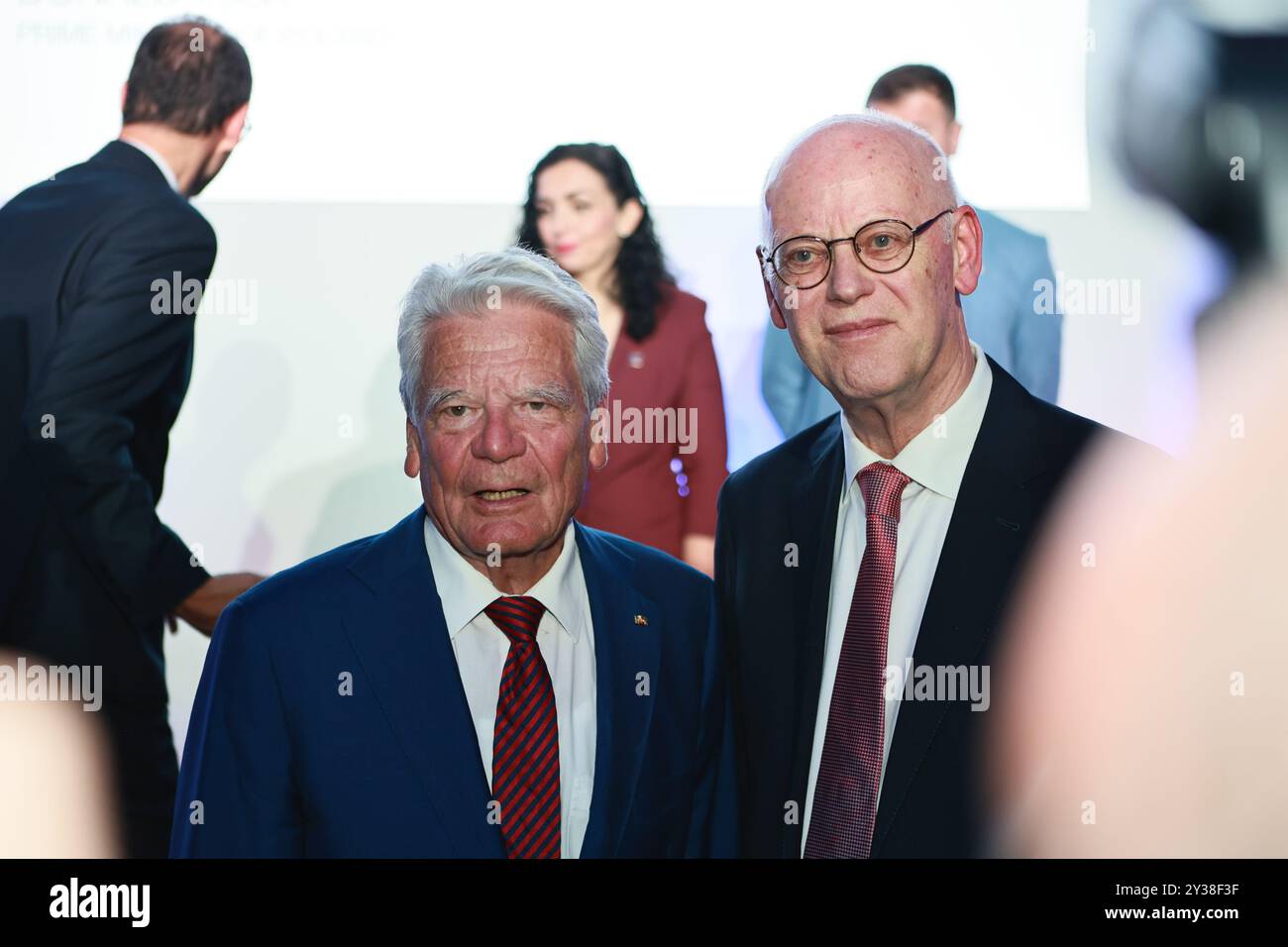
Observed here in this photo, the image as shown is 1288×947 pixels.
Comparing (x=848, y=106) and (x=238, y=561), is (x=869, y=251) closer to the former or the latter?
(x=848, y=106)

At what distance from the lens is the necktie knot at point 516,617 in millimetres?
1926

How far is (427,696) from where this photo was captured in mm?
1853

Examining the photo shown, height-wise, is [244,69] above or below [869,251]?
above

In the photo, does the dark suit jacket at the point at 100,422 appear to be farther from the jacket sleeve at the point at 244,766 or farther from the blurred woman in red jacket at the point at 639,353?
the jacket sleeve at the point at 244,766

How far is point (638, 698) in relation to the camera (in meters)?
1.94

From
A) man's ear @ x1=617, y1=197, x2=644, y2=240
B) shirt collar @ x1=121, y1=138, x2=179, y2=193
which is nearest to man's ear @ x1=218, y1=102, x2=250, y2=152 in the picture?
shirt collar @ x1=121, y1=138, x2=179, y2=193

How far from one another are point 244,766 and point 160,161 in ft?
6.67

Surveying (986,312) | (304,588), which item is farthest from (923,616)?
(986,312)

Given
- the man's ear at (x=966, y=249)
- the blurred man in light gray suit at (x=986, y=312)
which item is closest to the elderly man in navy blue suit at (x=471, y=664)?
the man's ear at (x=966, y=249)

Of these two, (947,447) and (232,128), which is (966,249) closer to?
(947,447)
